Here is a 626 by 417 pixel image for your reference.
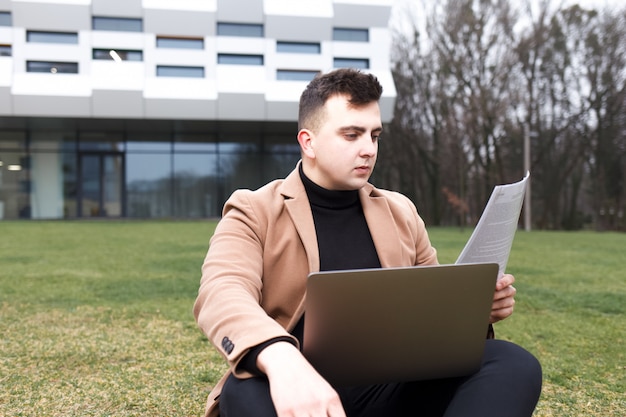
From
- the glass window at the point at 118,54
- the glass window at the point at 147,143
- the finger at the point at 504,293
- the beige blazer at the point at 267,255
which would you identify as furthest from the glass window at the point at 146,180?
the finger at the point at 504,293

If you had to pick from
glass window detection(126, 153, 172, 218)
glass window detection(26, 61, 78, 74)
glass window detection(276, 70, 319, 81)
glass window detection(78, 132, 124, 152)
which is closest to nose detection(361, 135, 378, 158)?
glass window detection(276, 70, 319, 81)

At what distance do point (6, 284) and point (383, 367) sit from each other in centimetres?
647

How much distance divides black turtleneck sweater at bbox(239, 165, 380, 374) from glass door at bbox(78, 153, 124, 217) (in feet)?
78.7

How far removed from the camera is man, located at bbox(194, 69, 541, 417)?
1407mm

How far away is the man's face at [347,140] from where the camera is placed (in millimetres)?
1714

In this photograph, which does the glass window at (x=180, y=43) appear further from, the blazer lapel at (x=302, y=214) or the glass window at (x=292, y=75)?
the blazer lapel at (x=302, y=214)

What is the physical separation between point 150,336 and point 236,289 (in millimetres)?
3208

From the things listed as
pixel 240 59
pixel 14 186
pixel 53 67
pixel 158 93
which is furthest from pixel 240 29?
pixel 14 186

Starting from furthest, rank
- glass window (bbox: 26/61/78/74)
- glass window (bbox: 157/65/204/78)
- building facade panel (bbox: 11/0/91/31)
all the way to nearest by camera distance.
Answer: glass window (bbox: 157/65/204/78) → glass window (bbox: 26/61/78/74) → building facade panel (bbox: 11/0/91/31)

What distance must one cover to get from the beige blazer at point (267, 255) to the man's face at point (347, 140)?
124 mm

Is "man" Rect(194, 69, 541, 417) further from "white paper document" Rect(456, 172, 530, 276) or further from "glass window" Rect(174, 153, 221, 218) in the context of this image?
"glass window" Rect(174, 153, 221, 218)

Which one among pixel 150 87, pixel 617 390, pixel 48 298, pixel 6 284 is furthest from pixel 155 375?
pixel 150 87

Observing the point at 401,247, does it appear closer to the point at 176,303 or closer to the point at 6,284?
the point at 176,303

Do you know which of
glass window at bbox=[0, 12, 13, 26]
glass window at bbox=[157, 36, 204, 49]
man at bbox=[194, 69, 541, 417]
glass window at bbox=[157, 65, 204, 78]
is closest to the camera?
man at bbox=[194, 69, 541, 417]
